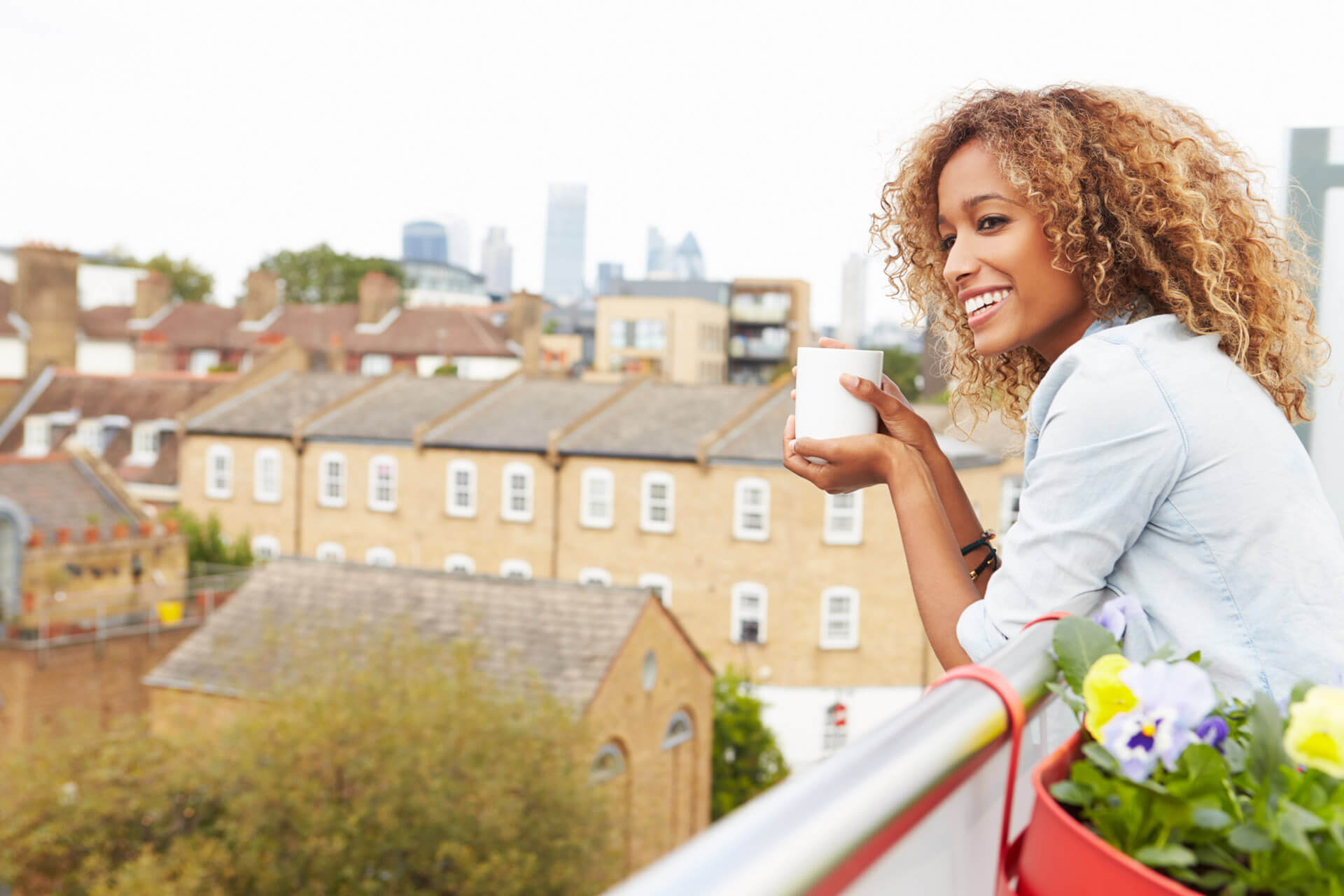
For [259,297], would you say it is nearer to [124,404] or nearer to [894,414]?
[124,404]

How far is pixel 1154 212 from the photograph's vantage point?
161cm

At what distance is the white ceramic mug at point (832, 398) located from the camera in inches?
72.4

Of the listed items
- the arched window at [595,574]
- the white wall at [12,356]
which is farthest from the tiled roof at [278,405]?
the white wall at [12,356]

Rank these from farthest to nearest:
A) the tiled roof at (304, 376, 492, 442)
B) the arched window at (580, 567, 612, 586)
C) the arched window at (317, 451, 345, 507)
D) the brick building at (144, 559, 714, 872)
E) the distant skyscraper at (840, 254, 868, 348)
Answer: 1. the distant skyscraper at (840, 254, 868, 348)
2. the arched window at (317, 451, 345, 507)
3. the tiled roof at (304, 376, 492, 442)
4. the arched window at (580, 567, 612, 586)
5. the brick building at (144, 559, 714, 872)

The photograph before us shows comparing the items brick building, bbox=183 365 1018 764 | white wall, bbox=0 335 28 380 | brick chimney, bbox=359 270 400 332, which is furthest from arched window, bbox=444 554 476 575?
brick chimney, bbox=359 270 400 332

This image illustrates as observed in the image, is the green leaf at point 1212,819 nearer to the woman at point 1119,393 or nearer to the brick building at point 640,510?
the woman at point 1119,393

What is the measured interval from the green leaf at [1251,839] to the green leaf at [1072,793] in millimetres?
115

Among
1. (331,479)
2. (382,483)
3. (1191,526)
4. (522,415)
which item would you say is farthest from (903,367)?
(1191,526)

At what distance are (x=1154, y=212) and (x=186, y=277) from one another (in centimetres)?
7640

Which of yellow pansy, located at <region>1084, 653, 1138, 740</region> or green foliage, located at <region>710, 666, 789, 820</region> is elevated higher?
yellow pansy, located at <region>1084, 653, 1138, 740</region>

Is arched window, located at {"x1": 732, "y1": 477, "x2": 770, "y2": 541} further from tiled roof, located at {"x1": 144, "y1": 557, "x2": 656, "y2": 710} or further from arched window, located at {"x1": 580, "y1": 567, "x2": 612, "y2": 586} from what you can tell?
tiled roof, located at {"x1": 144, "y1": 557, "x2": 656, "y2": 710}

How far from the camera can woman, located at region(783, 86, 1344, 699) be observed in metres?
1.30

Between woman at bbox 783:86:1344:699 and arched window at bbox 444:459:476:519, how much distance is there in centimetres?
2928

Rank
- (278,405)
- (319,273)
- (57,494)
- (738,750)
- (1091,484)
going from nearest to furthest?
(1091,484) → (738,750) → (57,494) → (278,405) → (319,273)
